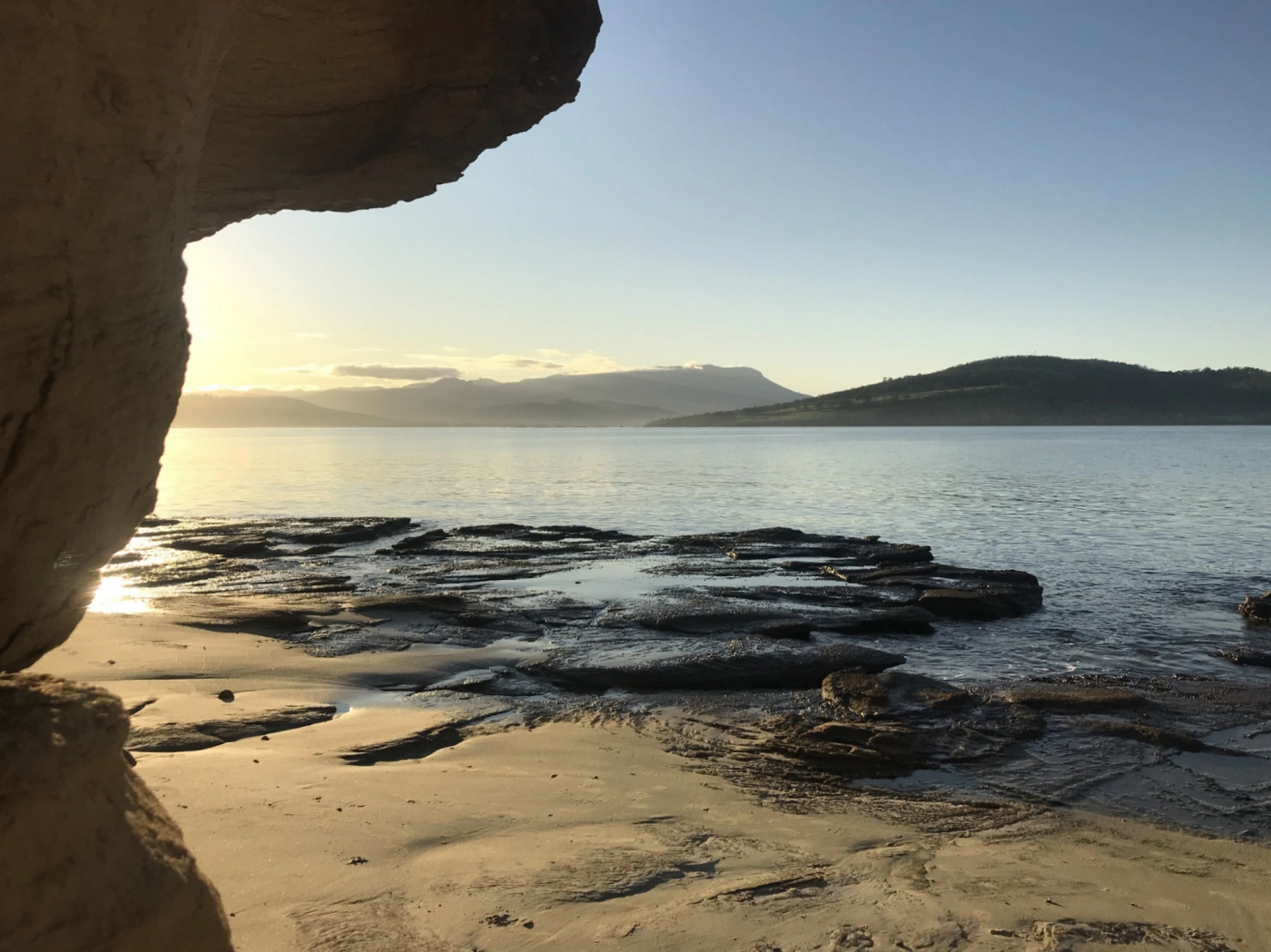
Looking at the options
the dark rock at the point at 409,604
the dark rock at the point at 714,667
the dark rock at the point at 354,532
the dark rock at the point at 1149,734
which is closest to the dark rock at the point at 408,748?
the dark rock at the point at 714,667

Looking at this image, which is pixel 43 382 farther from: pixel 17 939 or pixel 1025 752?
pixel 1025 752

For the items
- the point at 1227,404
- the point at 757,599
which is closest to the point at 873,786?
the point at 757,599

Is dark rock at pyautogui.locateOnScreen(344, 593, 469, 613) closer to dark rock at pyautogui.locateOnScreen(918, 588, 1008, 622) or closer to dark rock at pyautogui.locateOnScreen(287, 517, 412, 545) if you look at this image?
dark rock at pyautogui.locateOnScreen(918, 588, 1008, 622)

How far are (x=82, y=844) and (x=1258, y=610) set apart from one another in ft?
68.1

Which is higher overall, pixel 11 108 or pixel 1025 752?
pixel 11 108

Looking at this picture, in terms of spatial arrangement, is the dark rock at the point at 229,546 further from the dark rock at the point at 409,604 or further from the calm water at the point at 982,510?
the calm water at the point at 982,510

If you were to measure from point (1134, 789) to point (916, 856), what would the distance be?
347 cm

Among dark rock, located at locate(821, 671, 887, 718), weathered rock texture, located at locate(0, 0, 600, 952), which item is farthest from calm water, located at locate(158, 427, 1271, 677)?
weathered rock texture, located at locate(0, 0, 600, 952)

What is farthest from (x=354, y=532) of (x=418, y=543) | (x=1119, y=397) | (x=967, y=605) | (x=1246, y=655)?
(x=1119, y=397)

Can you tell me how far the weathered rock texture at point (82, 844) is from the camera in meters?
2.72

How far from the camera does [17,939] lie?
2.64m

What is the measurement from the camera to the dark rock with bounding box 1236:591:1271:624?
58.8 ft

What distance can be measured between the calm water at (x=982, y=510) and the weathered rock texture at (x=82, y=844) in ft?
41.1

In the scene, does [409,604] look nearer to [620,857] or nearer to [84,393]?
[620,857]
